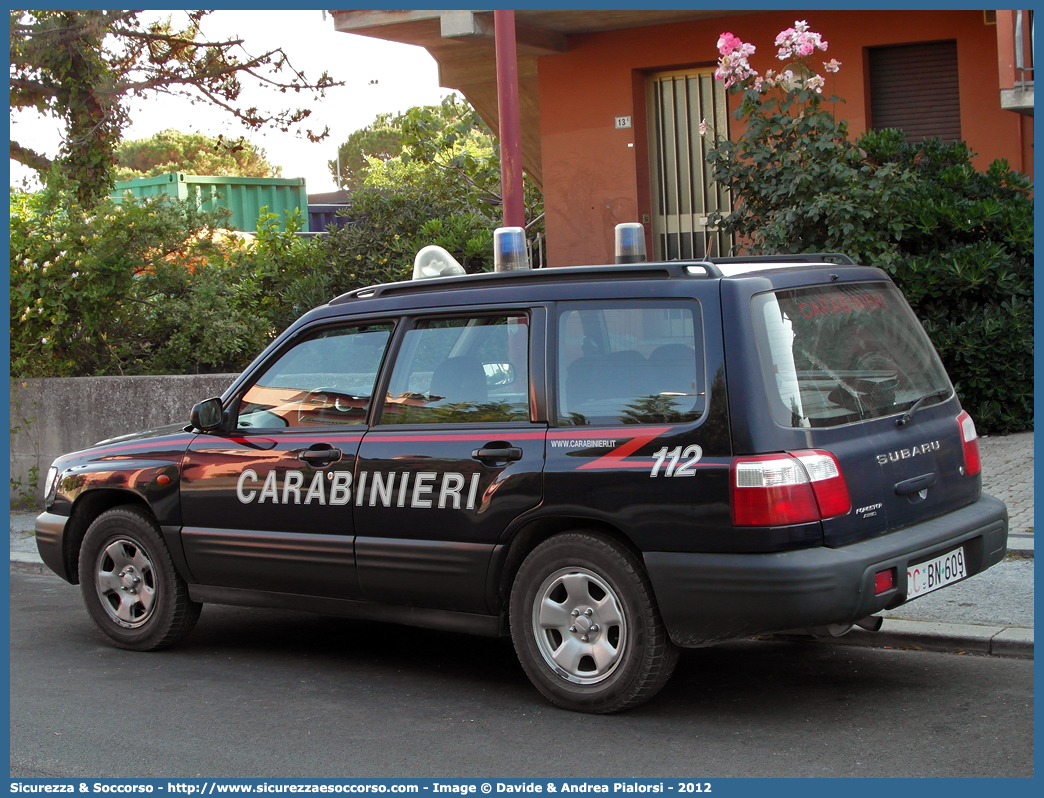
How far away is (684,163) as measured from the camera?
1373 centimetres

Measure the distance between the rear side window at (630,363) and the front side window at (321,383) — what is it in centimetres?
104

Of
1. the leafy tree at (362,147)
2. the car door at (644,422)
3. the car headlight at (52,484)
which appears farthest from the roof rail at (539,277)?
the leafy tree at (362,147)

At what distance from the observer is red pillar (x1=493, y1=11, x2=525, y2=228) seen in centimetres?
816

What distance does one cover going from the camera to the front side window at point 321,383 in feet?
18.7

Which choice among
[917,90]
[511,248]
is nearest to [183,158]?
[917,90]

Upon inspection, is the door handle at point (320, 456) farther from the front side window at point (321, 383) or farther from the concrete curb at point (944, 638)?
the concrete curb at point (944, 638)

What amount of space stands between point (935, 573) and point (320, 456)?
9.01 ft

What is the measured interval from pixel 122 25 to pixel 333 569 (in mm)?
12303

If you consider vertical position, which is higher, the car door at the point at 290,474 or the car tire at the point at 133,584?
the car door at the point at 290,474

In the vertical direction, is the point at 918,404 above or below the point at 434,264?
below

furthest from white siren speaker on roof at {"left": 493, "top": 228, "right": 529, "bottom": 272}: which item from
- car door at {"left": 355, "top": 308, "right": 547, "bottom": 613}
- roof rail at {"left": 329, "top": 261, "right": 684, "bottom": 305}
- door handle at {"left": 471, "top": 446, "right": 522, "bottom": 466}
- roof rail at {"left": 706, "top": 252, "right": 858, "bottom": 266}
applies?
door handle at {"left": 471, "top": 446, "right": 522, "bottom": 466}

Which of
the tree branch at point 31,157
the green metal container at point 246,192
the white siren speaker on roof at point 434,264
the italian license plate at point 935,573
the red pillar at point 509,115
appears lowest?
the italian license plate at point 935,573

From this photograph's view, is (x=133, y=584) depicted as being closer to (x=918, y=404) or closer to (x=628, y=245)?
(x=628, y=245)

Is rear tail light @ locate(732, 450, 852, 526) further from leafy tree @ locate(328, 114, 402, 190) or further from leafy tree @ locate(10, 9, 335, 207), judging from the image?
leafy tree @ locate(328, 114, 402, 190)
